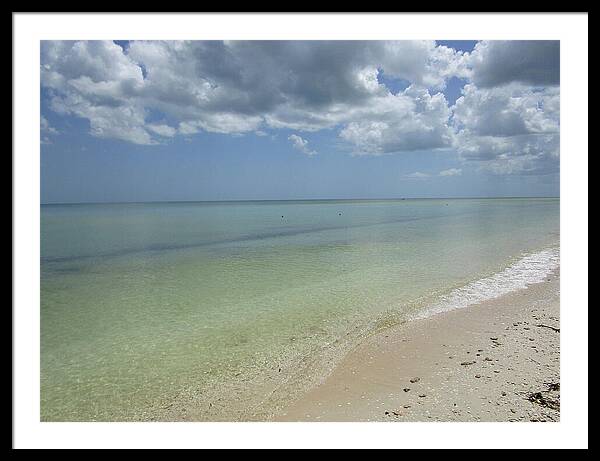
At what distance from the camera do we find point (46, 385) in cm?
452

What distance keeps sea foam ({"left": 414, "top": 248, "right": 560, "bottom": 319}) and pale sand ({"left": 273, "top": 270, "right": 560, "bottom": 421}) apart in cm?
84

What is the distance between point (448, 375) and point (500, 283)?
511 centimetres

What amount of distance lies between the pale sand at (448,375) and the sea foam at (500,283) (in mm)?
843

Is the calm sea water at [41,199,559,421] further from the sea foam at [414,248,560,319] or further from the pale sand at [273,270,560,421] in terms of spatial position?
the pale sand at [273,270,560,421]

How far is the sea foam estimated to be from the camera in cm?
688

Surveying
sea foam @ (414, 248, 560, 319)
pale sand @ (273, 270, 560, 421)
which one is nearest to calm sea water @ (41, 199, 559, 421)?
sea foam @ (414, 248, 560, 319)

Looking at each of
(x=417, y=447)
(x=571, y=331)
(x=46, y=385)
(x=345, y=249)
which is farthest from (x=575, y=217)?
(x=345, y=249)

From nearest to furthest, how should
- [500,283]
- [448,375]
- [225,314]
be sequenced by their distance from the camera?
[448,375]
[225,314]
[500,283]

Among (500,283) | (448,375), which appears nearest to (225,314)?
(448,375)

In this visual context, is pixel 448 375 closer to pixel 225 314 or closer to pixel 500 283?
pixel 225 314

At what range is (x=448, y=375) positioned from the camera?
4.14 metres

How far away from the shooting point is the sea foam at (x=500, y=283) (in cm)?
688

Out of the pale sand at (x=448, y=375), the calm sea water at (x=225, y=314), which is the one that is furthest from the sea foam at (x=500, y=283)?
the pale sand at (x=448, y=375)
